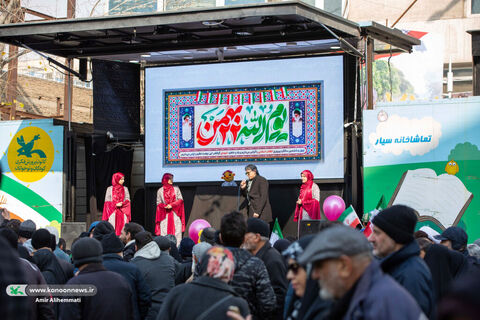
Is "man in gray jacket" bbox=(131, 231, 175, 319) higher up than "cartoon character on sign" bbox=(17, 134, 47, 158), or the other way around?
"cartoon character on sign" bbox=(17, 134, 47, 158)

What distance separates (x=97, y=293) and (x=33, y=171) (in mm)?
12329

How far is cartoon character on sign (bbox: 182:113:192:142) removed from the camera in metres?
16.5

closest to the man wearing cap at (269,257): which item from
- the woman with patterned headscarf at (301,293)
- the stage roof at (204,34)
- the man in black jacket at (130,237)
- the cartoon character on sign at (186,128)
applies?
the woman with patterned headscarf at (301,293)

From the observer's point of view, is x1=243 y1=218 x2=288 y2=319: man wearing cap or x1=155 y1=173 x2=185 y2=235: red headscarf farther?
x1=155 y1=173 x2=185 y2=235: red headscarf

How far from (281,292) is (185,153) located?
11.1 metres

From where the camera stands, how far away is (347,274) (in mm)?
2957

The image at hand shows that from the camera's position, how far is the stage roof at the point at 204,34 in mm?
13688

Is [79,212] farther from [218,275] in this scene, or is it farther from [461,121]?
[218,275]

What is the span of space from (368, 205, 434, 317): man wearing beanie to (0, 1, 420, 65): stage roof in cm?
918

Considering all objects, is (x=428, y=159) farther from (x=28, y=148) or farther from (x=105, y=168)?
(x=28, y=148)

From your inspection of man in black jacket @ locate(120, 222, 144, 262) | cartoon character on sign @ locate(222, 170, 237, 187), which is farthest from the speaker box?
man in black jacket @ locate(120, 222, 144, 262)

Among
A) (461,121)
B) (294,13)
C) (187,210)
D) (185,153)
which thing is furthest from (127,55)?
(461,121)

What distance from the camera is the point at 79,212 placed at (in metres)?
17.8

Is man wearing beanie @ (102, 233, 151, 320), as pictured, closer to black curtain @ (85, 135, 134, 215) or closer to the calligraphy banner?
the calligraphy banner
